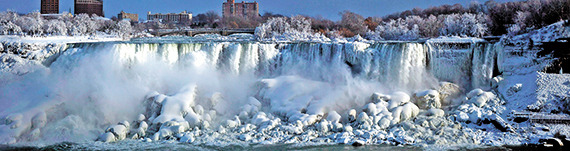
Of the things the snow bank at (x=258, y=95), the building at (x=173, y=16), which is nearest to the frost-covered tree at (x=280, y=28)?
the snow bank at (x=258, y=95)

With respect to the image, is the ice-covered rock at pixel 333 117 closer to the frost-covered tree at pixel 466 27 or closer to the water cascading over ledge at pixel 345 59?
the water cascading over ledge at pixel 345 59

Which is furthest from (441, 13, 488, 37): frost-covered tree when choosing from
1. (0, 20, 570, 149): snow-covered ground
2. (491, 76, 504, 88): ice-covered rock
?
(491, 76, 504, 88): ice-covered rock

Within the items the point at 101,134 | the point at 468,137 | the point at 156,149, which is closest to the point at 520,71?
the point at 468,137

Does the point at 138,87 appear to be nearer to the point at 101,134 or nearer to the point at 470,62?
the point at 101,134

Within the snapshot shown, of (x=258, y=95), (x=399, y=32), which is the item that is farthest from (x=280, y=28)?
(x=258, y=95)

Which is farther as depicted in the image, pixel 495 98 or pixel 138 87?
pixel 138 87

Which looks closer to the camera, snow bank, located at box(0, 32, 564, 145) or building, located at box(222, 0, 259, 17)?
snow bank, located at box(0, 32, 564, 145)

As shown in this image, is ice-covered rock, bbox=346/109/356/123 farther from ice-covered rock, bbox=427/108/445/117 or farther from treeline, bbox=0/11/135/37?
treeline, bbox=0/11/135/37
